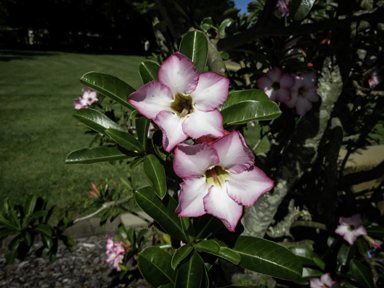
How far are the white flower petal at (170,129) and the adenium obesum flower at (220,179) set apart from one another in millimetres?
25

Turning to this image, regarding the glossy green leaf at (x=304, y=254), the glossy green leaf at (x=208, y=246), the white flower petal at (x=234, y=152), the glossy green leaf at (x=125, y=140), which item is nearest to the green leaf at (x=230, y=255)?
the glossy green leaf at (x=208, y=246)

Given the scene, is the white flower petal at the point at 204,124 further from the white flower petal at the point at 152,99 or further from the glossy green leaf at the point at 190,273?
the glossy green leaf at the point at 190,273

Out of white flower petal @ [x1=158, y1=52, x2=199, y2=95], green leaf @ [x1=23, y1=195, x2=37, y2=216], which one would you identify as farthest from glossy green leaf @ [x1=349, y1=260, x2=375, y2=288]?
green leaf @ [x1=23, y1=195, x2=37, y2=216]

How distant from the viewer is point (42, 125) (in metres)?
5.04

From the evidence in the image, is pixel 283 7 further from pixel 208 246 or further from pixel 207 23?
pixel 208 246

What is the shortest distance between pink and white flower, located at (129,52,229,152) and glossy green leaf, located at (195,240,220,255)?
11.7 inches

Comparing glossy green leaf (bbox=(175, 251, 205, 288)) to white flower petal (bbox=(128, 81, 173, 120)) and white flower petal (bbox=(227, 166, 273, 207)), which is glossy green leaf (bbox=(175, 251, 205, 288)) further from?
white flower petal (bbox=(128, 81, 173, 120))

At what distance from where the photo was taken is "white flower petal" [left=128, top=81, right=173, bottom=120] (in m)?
0.58

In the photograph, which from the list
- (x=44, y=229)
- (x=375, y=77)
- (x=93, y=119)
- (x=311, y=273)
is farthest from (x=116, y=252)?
(x=375, y=77)

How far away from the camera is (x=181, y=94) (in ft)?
2.04

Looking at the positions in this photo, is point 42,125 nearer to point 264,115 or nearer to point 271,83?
point 271,83

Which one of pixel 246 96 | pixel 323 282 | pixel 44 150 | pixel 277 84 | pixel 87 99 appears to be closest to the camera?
pixel 246 96

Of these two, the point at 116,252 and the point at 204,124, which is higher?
the point at 204,124

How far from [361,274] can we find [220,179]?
3.77ft
